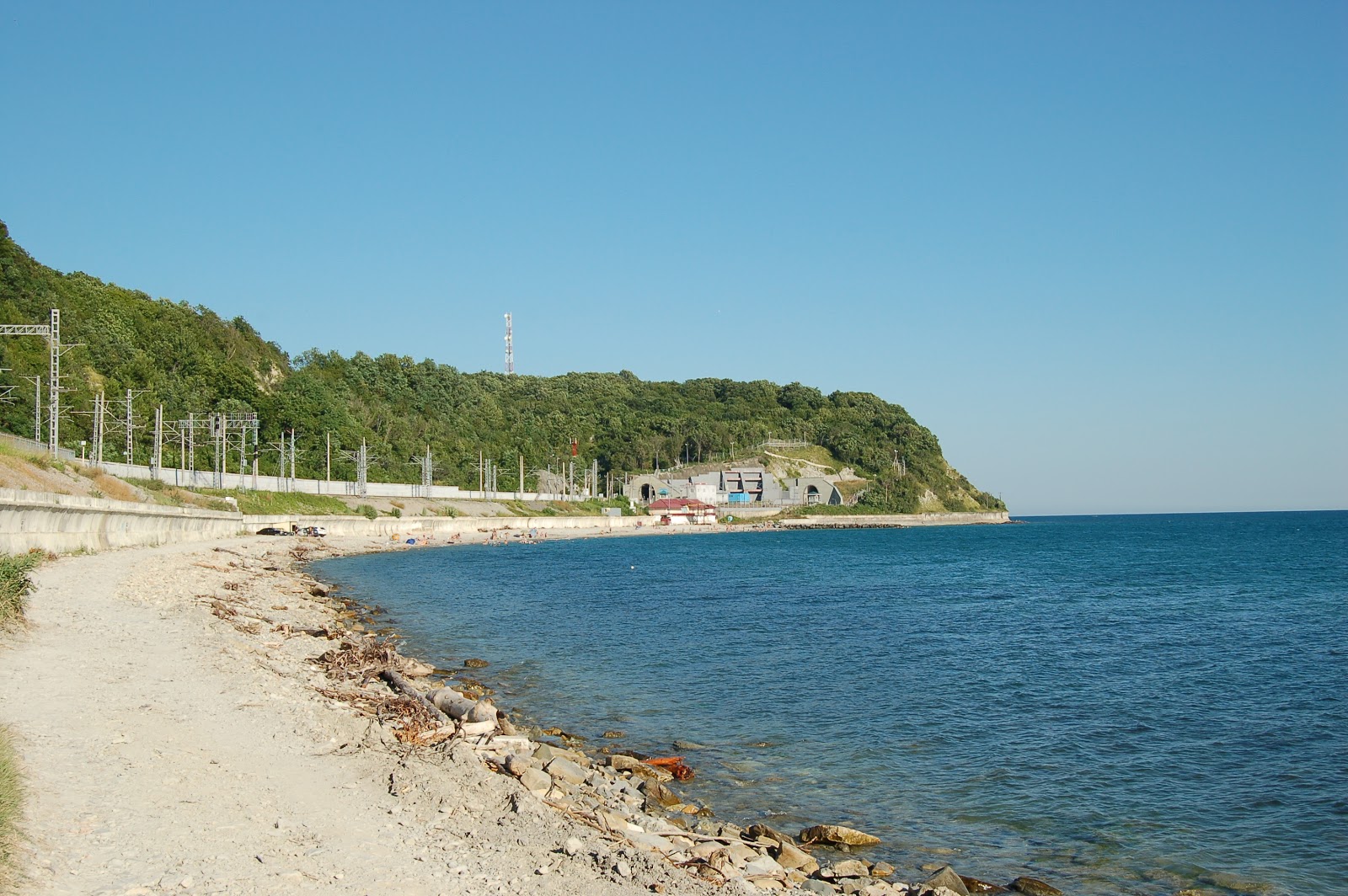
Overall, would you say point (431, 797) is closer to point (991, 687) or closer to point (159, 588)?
point (991, 687)

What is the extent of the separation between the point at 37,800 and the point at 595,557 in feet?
225

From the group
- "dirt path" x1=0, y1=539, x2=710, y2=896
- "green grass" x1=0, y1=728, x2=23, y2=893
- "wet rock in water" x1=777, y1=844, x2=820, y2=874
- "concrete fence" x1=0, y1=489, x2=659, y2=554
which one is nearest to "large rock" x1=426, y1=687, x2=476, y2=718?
"dirt path" x1=0, y1=539, x2=710, y2=896

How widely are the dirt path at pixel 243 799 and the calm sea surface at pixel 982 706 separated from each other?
4.43 meters

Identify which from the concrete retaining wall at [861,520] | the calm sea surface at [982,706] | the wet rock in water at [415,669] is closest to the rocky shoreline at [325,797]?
the wet rock in water at [415,669]

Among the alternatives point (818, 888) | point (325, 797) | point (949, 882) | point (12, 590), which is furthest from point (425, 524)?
point (949, 882)

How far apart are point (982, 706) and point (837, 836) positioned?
30.1 ft

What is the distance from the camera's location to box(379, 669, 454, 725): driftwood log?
14648 mm

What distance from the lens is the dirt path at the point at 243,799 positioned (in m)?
7.45

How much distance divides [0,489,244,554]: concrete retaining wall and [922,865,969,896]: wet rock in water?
2242 cm

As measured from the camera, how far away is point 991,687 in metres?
21.6

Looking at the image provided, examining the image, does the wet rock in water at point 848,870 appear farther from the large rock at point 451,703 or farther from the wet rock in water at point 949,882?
the large rock at point 451,703

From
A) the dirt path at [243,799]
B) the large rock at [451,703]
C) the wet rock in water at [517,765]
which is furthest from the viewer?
the large rock at [451,703]

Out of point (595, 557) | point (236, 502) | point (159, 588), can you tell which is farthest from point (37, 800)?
point (236, 502)

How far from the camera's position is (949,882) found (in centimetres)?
1011
